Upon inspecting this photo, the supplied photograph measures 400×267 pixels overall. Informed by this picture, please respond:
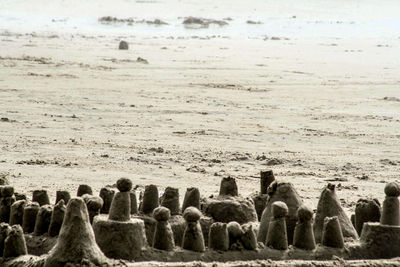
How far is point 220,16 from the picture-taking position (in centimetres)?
4600

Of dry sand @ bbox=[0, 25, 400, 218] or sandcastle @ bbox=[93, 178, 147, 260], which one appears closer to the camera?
sandcastle @ bbox=[93, 178, 147, 260]

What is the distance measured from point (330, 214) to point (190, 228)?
107cm

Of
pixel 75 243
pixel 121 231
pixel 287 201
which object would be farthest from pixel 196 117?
pixel 75 243

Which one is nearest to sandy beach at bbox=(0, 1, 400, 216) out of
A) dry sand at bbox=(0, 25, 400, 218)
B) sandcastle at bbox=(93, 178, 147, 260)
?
dry sand at bbox=(0, 25, 400, 218)

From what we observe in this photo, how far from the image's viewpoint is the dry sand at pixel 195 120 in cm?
920

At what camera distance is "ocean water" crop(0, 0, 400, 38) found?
36906 millimetres

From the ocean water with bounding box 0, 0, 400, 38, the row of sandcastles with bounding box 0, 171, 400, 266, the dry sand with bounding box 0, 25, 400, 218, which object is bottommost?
the row of sandcastles with bounding box 0, 171, 400, 266

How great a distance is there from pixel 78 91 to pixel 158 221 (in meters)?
11.1

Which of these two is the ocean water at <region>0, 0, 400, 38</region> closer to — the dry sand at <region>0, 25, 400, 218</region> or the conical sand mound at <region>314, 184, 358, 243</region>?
the dry sand at <region>0, 25, 400, 218</region>

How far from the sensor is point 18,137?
434 inches

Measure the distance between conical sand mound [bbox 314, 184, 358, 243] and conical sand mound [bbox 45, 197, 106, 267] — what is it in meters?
1.69

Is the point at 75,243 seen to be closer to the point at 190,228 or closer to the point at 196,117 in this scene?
the point at 190,228

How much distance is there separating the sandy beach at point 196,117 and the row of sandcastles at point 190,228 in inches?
70.1

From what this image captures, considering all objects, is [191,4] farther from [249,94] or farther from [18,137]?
[18,137]
